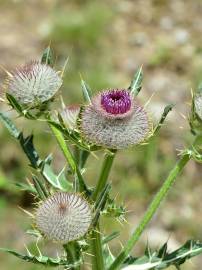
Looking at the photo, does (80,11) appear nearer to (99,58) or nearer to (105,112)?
(99,58)

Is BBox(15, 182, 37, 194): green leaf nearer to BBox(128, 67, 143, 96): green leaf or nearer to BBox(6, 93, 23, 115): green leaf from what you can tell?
Result: BBox(6, 93, 23, 115): green leaf

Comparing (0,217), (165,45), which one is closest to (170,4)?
(165,45)

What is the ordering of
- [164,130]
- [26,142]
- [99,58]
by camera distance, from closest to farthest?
[26,142]
[164,130]
[99,58]

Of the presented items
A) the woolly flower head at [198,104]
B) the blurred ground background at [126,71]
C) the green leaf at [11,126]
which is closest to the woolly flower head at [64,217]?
the green leaf at [11,126]

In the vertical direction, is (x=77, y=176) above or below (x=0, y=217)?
above

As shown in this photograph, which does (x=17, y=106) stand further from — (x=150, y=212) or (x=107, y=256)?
(x=107, y=256)

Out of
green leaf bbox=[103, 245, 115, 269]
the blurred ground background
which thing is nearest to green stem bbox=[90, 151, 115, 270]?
green leaf bbox=[103, 245, 115, 269]
